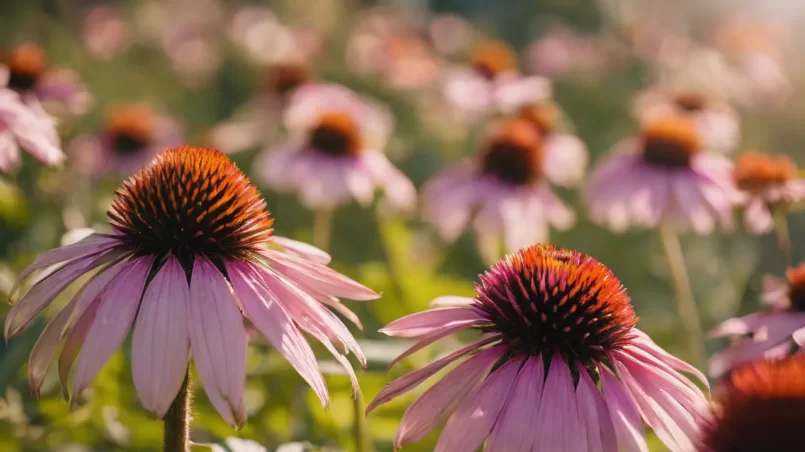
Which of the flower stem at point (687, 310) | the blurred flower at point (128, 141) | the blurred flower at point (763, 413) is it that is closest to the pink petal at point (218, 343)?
the blurred flower at point (763, 413)

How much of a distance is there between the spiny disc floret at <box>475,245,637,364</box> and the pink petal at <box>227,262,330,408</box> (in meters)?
0.18

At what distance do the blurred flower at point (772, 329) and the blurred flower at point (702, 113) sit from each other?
860 mm

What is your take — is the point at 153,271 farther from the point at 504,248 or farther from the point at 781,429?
the point at 504,248

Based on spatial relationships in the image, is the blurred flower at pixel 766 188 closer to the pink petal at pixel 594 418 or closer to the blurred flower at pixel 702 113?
the blurred flower at pixel 702 113

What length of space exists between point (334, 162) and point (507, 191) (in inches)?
16.5

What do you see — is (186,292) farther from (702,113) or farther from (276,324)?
(702,113)

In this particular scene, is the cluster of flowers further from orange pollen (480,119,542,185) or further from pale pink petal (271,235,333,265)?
orange pollen (480,119,542,185)

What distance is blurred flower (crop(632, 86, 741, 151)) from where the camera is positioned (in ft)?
6.01

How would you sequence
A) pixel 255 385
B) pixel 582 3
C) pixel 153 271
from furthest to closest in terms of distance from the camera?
pixel 582 3 < pixel 255 385 < pixel 153 271

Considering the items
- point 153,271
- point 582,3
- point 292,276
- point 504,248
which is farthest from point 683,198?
point 582,3

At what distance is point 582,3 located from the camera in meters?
5.75

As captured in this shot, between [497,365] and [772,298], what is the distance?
0.47m

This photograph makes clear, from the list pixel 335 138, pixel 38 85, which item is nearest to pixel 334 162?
pixel 335 138

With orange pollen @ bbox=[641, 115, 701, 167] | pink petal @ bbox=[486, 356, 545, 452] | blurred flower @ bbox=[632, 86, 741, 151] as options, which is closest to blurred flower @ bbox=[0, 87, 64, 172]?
pink petal @ bbox=[486, 356, 545, 452]
